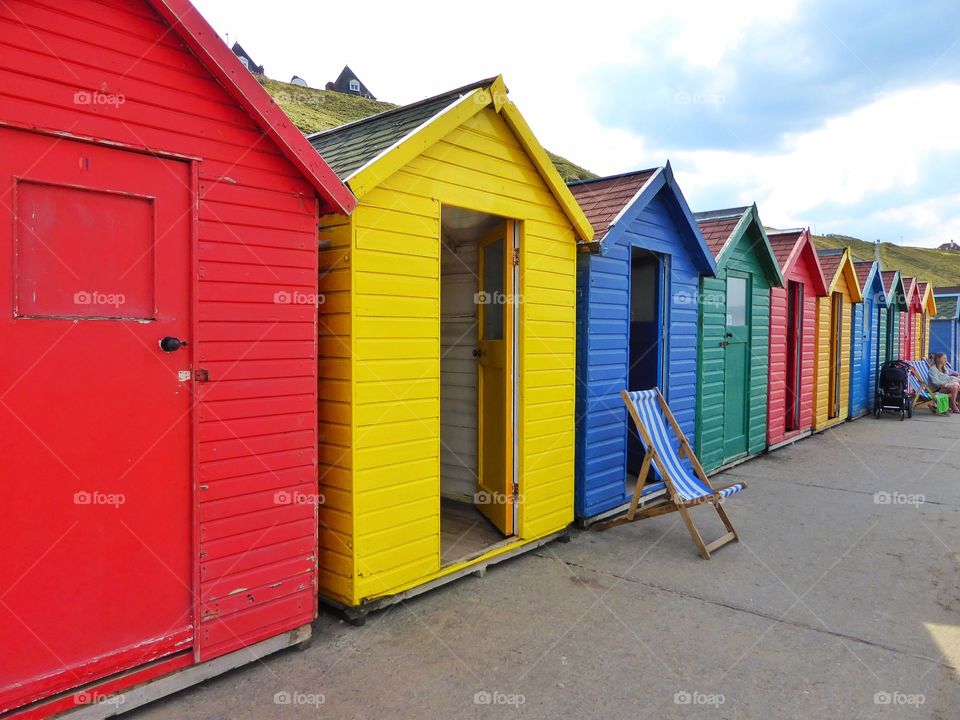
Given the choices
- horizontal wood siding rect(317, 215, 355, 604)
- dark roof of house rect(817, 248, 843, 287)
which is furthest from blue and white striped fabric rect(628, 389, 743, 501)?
dark roof of house rect(817, 248, 843, 287)

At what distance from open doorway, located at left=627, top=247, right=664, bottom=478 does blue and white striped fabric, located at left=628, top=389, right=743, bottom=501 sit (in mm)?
1093

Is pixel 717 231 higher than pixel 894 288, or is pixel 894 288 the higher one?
pixel 717 231

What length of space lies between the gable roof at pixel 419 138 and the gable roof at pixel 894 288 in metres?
13.5

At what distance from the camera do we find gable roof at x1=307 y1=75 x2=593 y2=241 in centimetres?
406

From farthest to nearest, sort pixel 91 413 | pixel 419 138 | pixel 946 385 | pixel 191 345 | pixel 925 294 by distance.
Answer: pixel 925 294, pixel 946 385, pixel 419 138, pixel 191 345, pixel 91 413

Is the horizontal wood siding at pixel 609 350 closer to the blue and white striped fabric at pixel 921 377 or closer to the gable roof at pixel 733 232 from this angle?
the gable roof at pixel 733 232

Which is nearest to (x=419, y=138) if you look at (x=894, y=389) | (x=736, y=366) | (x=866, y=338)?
(x=736, y=366)

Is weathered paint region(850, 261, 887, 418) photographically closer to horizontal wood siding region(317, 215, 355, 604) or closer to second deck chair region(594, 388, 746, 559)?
second deck chair region(594, 388, 746, 559)

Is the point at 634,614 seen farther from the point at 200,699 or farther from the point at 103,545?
the point at 103,545

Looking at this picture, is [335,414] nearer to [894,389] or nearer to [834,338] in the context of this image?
[834,338]

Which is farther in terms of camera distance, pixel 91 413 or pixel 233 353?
pixel 233 353

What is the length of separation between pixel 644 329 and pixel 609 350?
150 centimetres

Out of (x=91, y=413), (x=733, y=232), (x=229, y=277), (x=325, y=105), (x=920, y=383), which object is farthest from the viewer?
(x=325, y=105)

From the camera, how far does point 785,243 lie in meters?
10.5
